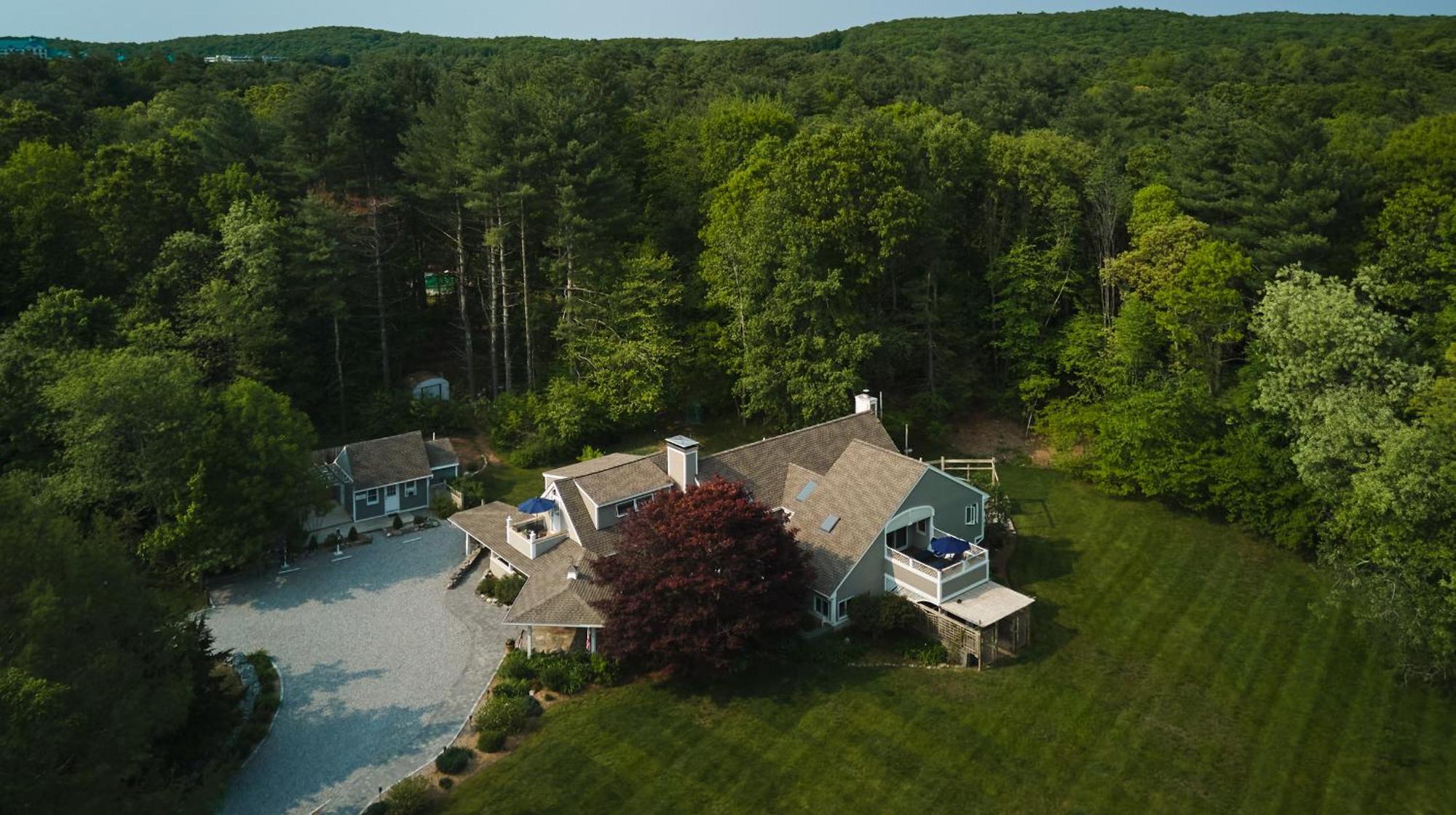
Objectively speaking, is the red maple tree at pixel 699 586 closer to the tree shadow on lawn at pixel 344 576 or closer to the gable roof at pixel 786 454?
the gable roof at pixel 786 454

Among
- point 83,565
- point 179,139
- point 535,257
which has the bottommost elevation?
A: point 83,565

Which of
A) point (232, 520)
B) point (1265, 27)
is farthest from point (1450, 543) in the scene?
point (1265, 27)

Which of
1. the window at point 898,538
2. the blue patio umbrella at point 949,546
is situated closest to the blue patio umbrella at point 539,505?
the window at point 898,538

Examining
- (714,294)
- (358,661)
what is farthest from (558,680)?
(714,294)

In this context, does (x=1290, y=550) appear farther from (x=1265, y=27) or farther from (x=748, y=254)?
(x=1265, y=27)

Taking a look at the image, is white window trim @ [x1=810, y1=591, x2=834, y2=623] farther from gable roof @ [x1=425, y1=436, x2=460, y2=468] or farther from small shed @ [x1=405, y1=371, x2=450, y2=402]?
small shed @ [x1=405, y1=371, x2=450, y2=402]
